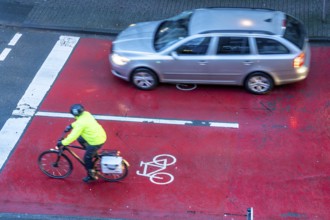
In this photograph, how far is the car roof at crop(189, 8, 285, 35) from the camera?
1204 cm

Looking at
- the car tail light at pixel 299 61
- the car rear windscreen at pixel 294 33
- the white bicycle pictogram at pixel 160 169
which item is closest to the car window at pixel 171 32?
the car rear windscreen at pixel 294 33

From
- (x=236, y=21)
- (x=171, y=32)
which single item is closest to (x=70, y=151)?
(x=171, y=32)

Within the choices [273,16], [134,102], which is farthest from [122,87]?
[273,16]

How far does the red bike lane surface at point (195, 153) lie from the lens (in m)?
9.94

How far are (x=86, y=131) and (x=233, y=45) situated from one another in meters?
4.40

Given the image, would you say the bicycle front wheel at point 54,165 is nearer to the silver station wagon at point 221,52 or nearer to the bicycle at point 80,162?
the bicycle at point 80,162

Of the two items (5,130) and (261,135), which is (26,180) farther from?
(261,135)

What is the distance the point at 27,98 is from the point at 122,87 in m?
2.33

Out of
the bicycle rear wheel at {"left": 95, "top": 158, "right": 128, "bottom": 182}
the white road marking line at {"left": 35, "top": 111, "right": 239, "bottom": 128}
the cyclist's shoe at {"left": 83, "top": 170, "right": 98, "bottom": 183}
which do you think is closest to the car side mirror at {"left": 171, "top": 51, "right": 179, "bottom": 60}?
the white road marking line at {"left": 35, "top": 111, "right": 239, "bottom": 128}

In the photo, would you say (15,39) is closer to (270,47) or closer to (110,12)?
(110,12)

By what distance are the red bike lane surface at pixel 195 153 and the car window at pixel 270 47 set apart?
1150 mm

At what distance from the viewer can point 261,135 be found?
1144 cm

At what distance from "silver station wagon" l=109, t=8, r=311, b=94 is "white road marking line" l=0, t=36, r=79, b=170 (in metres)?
1.85

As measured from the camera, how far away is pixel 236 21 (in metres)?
12.3
